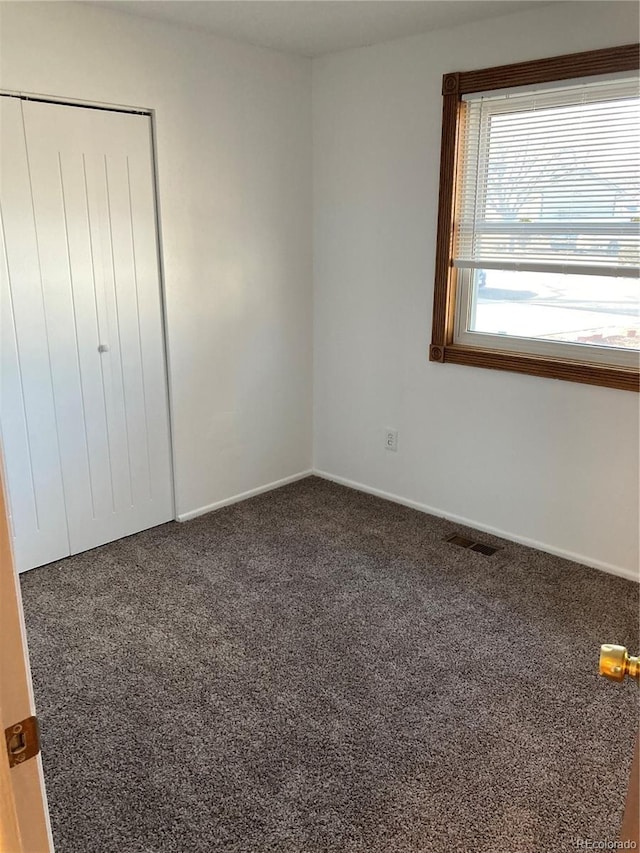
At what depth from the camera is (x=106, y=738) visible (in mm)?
2000

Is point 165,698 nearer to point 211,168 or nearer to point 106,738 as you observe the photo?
point 106,738

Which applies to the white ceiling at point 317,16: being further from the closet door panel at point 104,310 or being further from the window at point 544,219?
the closet door panel at point 104,310

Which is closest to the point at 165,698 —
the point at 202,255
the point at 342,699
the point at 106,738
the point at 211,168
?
the point at 106,738

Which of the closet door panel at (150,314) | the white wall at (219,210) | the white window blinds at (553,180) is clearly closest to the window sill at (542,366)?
the white window blinds at (553,180)

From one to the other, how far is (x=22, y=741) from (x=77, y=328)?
2374mm

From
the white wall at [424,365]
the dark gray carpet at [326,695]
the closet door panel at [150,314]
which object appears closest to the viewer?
the dark gray carpet at [326,695]

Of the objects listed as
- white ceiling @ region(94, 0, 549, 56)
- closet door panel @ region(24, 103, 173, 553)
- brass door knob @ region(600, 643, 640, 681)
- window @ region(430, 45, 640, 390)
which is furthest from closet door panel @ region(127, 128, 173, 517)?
brass door knob @ region(600, 643, 640, 681)

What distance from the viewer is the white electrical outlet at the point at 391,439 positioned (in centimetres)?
368

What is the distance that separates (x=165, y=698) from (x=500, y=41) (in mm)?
2923

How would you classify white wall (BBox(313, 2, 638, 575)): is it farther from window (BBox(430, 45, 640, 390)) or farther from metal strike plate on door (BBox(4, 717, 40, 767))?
metal strike plate on door (BBox(4, 717, 40, 767))

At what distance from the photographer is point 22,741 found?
0.79m

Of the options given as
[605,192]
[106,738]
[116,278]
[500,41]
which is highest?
[500,41]

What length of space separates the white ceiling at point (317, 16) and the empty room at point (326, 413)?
3cm

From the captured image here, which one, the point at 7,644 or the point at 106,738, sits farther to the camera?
the point at 106,738
